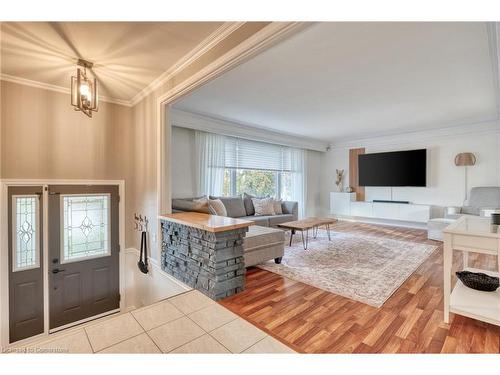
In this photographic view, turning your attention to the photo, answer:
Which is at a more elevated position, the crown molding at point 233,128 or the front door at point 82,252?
the crown molding at point 233,128

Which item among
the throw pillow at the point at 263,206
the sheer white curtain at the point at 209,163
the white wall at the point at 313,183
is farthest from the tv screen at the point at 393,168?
the sheer white curtain at the point at 209,163

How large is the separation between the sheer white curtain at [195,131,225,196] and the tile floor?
3.53 meters

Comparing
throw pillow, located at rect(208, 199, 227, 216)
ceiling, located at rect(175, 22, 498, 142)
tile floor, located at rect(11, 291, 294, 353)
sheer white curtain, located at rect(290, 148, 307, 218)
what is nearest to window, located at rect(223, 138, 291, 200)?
sheer white curtain, located at rect(290, 148, 307, 218)

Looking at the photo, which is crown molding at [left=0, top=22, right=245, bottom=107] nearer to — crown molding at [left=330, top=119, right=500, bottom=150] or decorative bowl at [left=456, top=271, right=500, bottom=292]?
decorative bowl at [left=456, top=271, right=500, bottom=292]

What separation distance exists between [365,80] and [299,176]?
4.28 m

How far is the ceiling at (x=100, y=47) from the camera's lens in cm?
184

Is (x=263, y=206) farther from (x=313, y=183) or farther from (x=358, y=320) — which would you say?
(x=358, y=320)

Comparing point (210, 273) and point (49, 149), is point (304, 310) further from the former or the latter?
point (49, 149)

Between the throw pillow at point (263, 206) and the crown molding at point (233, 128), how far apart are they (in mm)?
1533

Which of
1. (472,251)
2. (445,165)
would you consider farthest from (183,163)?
(445,165)

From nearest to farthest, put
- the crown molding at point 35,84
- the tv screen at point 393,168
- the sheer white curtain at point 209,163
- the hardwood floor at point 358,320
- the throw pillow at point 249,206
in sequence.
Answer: the hardwood floor at point 358,320 < the crown molding at point 35,84 < the sheer white curtain at point 209,163 < the throw pillow at point 249,206 < the tv screen at point 393,168

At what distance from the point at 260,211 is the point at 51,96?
160 inches

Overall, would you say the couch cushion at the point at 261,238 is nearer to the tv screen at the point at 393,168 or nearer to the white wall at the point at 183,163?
the white wall at the point at 183,163

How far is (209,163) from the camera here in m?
5.21
